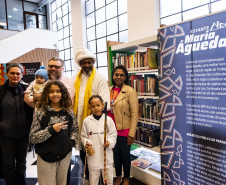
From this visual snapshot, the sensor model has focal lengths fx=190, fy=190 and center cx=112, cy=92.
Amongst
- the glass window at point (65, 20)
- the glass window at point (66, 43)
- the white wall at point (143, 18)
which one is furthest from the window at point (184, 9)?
the glass window at point (65, 20)

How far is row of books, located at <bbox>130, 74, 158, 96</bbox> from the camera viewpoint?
2.61m

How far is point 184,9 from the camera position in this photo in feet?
14.8

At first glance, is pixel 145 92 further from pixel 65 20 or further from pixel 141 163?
pixel 65 20

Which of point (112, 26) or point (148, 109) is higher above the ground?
point (112, 26)

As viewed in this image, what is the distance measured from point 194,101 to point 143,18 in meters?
3.60

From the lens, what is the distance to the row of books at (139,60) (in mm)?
2597

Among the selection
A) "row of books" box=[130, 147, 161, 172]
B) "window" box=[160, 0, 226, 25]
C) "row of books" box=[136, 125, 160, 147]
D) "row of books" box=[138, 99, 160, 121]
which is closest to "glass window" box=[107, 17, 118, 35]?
"window" box=[160, 0, 226, 25]

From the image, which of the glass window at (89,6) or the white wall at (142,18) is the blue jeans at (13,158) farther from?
the glass window at (89,6)

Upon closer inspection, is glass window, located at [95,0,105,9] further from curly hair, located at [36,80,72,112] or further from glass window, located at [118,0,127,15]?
curly hair, located at [36,80,72,112]

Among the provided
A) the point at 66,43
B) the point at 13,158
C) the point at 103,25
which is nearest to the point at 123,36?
the point at 103,25

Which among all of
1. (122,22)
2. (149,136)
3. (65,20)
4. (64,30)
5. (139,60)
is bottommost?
(149,136)

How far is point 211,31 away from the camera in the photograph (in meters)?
1.65

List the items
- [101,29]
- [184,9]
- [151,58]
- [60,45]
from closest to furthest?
[151,58], [184,9], [101,29], [60,45]

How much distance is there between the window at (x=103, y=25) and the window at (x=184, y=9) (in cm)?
187
